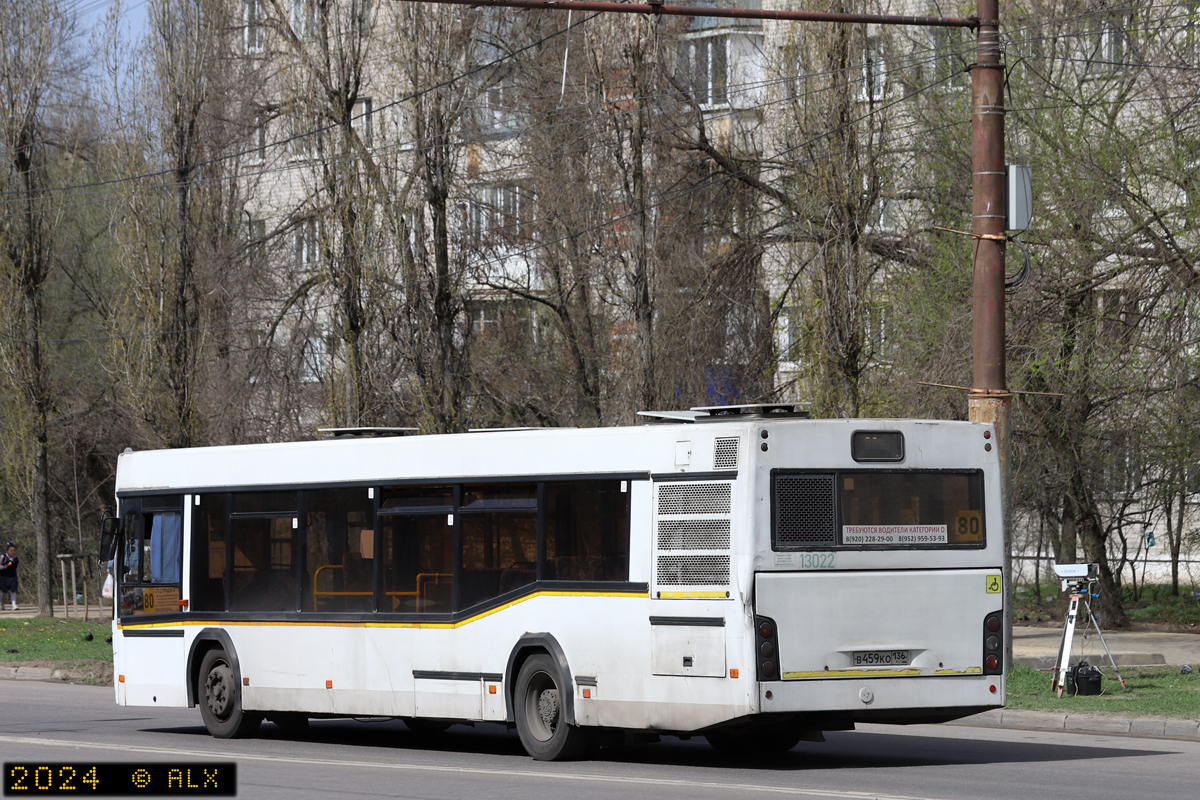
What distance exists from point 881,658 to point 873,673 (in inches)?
5.1

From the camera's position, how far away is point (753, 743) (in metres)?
14.5

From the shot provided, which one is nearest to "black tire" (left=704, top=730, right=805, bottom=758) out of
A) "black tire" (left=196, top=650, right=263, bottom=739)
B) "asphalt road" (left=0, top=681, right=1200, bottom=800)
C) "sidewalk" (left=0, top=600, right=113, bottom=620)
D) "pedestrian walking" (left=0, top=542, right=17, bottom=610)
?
A: "asphalt road" (left=0, top=681, right=1200, bottom=800)

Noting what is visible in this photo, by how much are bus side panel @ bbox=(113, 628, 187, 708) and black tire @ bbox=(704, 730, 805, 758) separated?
17.6 ft

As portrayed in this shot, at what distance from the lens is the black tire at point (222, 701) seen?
16.0 meters

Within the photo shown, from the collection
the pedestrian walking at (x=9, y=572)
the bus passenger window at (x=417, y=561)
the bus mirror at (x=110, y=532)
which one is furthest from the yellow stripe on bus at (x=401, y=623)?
the pedestrian walking at (x=9, y=572)

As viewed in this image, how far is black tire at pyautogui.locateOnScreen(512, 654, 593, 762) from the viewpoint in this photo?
43.5ft

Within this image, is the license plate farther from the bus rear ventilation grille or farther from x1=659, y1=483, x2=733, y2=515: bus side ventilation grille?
x1=659, y1=483, x2=733, y2=515: bus side ventilation grille

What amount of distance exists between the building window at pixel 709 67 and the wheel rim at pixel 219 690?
19.2 m

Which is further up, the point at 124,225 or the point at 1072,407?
the point at 124,225

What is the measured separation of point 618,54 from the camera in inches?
1059

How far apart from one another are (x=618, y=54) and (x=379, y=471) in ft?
44.2

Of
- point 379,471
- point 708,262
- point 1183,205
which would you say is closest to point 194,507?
point 379,471

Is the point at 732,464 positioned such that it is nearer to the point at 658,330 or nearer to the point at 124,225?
the point at 658,330

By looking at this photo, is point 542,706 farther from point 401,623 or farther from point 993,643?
point 993,643
